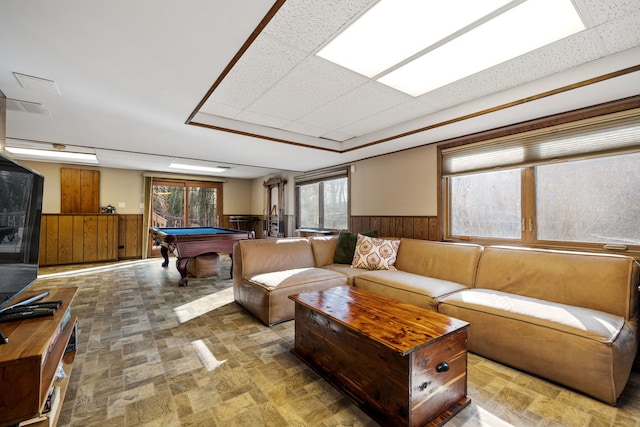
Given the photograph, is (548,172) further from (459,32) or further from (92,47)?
(92,47)

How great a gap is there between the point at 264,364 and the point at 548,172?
127 inches

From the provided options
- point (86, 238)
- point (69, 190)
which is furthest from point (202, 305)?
point (69, 190)

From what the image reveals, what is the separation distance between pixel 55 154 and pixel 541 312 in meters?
7.45

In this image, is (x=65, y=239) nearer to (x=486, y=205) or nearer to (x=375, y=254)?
(x=375, y=254)

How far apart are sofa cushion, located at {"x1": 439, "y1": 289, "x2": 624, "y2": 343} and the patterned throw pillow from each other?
1059 millimetres

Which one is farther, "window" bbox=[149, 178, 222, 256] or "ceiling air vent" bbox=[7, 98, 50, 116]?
"window" bbox=[149, 178, 222, 256]

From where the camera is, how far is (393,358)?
1.49 metres

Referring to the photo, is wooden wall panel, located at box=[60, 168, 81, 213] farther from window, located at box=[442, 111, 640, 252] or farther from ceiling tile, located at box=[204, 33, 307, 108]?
window, located at box=[442, 111, 640, 252]

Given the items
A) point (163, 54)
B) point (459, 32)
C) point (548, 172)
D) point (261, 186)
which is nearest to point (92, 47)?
point (163, 54)

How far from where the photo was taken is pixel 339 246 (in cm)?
401

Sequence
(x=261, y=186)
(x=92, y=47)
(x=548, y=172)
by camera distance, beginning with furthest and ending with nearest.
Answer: (x=261, y=186)
(x=548, y=172)
(x=92, y=47)

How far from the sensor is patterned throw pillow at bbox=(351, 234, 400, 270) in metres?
3.53

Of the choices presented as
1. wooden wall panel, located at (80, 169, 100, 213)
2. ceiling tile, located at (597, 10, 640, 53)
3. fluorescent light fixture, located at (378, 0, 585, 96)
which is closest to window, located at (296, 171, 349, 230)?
fluorescent light fixture, located at (378, 0, 585, 96)

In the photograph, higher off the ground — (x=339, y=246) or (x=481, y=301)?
(x=339, y=246)
